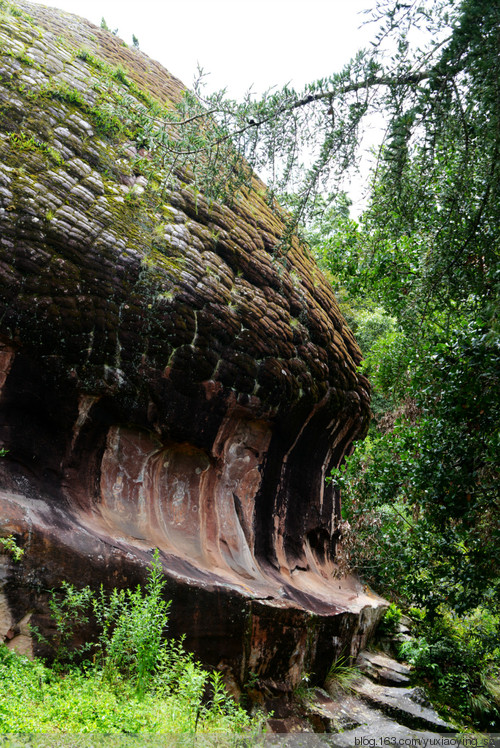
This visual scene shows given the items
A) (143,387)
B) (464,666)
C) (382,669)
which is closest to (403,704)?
(382,669)

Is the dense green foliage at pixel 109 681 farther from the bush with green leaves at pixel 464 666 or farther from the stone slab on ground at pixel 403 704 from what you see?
the bush with green leaves at pixel 464 666

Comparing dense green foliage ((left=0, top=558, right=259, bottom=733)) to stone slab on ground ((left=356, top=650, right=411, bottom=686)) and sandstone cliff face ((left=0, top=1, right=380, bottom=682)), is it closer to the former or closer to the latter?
sandstone cliff face ((left=0, top=1, right=380, bottom=682))

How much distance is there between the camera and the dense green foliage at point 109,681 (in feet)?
12.0

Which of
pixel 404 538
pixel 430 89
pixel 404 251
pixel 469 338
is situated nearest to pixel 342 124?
pixel 430 89

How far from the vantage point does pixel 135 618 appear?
4.53 metres

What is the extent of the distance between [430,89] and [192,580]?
4751mm

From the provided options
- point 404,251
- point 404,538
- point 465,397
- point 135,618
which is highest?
point 404,251

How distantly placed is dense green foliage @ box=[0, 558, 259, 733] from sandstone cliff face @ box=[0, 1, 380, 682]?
0.28 meters

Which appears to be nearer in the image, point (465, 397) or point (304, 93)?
point (304, 93)

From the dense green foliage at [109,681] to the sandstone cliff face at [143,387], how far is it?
28 centimetres

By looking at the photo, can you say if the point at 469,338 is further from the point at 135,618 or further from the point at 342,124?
the point at 135,618

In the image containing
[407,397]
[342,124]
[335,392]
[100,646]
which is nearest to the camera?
[342,124]

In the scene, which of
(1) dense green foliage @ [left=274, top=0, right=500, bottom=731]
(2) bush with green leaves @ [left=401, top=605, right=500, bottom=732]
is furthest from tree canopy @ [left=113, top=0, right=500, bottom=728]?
(2) bush with green leaves @ [left=401, top=605, right=500, bottom=732]

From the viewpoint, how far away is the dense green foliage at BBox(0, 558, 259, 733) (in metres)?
3.65
